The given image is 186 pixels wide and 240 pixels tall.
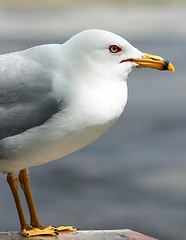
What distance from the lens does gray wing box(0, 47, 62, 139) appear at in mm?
3379

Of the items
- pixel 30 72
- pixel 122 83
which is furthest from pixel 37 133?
pixel 122 83

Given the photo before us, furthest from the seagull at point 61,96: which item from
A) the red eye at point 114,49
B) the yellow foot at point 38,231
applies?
the yellow foot at point 38,231

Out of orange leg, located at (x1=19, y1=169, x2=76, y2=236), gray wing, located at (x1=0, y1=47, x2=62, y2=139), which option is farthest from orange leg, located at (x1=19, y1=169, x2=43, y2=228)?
gray wing, located at (x1=0, y1=47, x2=62, y2=139)

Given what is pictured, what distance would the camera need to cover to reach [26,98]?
3396 mm

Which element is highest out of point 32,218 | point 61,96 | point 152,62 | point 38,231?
point 152,62

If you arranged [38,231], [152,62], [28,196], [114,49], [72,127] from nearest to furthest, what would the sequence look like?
[72,127] < [114,49] < [152,62] < [38,231] < [28,196]

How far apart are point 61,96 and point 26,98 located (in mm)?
200

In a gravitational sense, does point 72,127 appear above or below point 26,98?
below

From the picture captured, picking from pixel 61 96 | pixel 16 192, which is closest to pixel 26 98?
pixel 61 96

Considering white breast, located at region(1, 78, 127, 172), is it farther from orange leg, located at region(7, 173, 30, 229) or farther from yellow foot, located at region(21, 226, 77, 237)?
yellow foot, located at region(21, 226, 77, 237)

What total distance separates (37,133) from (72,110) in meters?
0.23

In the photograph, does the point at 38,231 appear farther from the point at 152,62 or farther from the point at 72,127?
the point at 152,62

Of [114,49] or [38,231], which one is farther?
[38,231]

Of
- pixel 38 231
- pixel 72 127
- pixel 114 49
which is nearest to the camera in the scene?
pixel 72 127
